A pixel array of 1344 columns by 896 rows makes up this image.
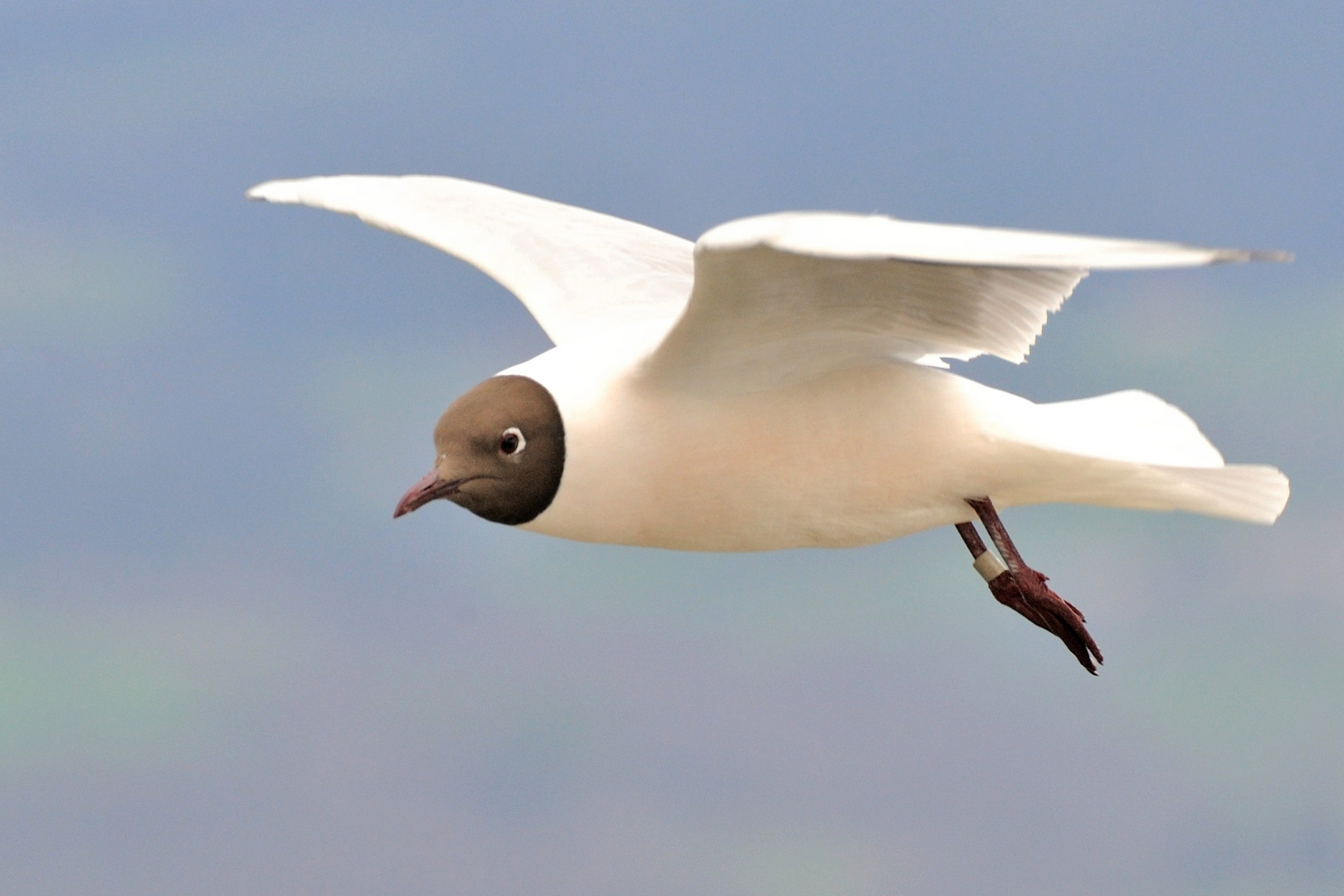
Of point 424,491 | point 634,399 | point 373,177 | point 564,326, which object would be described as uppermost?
point 373,177

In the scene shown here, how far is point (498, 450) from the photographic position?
5.68 meters

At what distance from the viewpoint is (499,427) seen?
566 centimetres

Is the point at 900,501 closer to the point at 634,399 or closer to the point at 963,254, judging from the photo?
the point at 634,399

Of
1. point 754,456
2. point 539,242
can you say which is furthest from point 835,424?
point 539,242

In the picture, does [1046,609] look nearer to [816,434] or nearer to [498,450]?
[816,434]

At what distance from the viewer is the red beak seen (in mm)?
5582

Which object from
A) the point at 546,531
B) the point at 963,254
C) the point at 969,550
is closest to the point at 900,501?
the point at 969,550

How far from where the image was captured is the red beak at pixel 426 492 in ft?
18.3

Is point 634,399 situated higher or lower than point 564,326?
lower

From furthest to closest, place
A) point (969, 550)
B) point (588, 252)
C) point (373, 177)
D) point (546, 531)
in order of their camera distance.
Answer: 1. point (373, 177)
2. point (588, 252)
3. point (969, 550)
4. point (546, 531)

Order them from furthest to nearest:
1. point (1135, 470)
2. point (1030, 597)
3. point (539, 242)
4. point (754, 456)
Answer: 1. point (539, 242)
2. point (1030, 597)
3. point (1135, 470)
4. point (754, 456)

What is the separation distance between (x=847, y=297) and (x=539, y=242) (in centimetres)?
193

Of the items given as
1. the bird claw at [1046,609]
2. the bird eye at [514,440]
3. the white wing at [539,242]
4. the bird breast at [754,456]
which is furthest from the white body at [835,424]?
the white wing at [539,242]

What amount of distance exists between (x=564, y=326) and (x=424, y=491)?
1.22 metres
